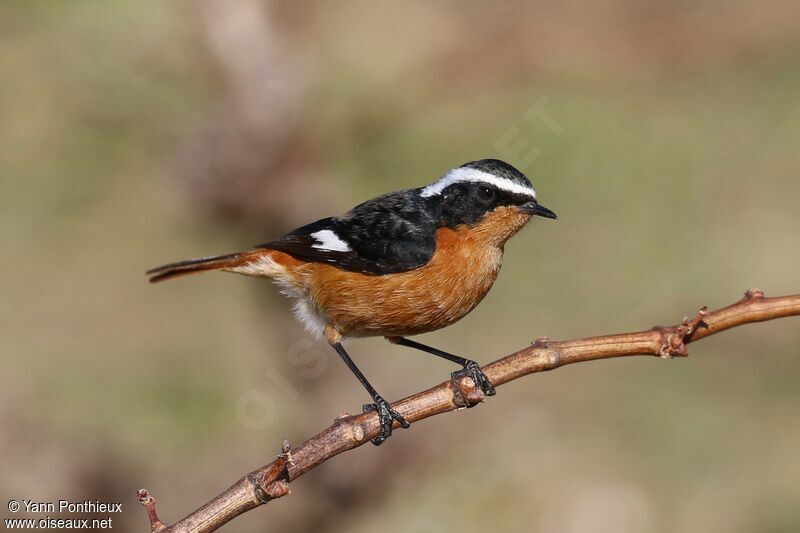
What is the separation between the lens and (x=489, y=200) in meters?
4.52

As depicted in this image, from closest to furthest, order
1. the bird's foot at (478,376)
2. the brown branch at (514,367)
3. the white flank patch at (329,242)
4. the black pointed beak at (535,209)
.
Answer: the brown branch at (514,367), the bird's foot at (478,376), the black pointed beak at (535,209), the white flank patch at (329,242)

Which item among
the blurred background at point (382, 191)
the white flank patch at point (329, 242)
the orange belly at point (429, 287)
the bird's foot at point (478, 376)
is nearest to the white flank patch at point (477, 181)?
the orange belly at point (429, 287)

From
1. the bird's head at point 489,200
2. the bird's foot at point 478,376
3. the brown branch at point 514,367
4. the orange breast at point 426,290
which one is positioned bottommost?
the brown branch at point 514,367

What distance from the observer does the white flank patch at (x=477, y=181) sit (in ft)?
14.4

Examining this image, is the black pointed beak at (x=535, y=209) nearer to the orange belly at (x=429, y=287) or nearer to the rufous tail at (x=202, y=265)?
the orange belly at (x=429, y=287)

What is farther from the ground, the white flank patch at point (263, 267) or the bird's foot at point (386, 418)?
the white flank patch at point (263, 267)

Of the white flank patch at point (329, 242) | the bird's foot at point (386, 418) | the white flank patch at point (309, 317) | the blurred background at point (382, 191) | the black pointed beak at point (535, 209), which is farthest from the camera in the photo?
the blurred background at point (382, 191)

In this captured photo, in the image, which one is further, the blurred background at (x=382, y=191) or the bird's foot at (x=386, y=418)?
the blurred background at (x=382, y=191)

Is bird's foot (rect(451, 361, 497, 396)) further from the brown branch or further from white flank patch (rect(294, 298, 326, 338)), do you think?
white flank patch (rect(294, 298, 326, 338))

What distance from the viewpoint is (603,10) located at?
11.6 metres

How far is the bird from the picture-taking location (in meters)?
4.44

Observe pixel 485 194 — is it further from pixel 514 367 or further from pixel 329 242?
pixel 514 367

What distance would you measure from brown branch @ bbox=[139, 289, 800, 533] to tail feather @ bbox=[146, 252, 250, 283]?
1.39 meters

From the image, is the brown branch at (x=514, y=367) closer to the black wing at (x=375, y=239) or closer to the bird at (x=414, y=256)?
the bird at (x=414, y=256)
